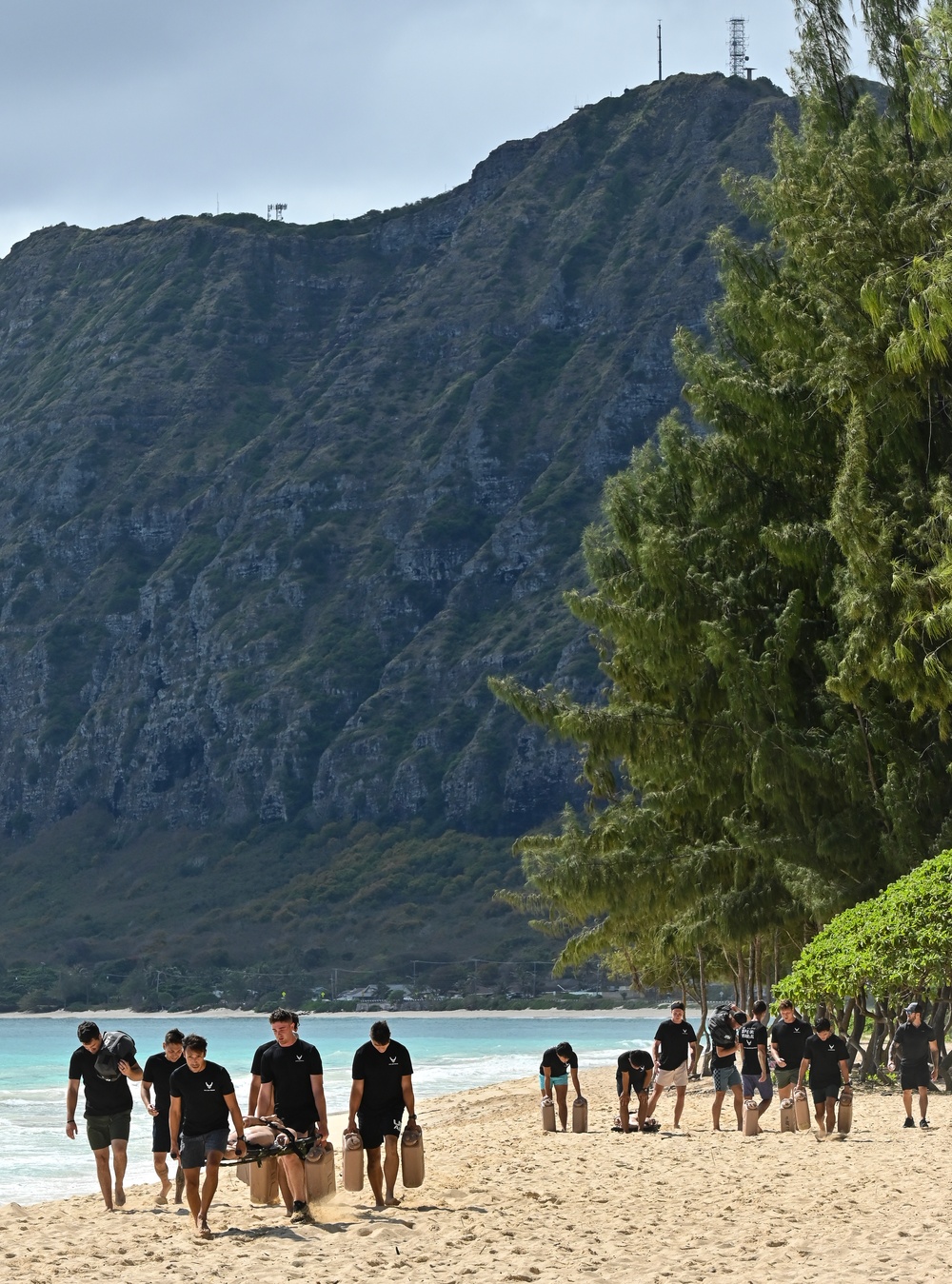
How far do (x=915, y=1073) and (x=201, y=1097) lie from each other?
8.24 meters

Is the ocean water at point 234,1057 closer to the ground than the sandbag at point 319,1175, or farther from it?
closer to the ground

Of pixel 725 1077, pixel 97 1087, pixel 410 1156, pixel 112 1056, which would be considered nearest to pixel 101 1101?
pixel 97 1087

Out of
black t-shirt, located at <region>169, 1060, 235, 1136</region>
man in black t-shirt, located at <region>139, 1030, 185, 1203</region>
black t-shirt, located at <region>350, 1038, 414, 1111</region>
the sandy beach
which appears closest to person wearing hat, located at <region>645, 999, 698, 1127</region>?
the sandy beach

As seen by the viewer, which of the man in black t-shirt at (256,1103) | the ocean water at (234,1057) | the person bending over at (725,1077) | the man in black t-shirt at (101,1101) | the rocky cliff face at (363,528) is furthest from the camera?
the rocky cliff face at (363,528)

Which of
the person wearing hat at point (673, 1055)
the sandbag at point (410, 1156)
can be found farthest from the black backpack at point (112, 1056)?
the person wearing hat at point (673, 1055)

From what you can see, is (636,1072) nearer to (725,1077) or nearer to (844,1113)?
(725,1077)

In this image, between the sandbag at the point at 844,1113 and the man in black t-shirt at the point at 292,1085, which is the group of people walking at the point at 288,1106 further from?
the sandbag at the point at 844,1113

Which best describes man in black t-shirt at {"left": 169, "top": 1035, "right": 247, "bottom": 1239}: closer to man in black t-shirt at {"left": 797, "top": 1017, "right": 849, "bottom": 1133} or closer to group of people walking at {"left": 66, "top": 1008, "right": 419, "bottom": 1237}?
group of people walking at {"left": 66, "top": 1008, "right": 419, "bottom": 1237}

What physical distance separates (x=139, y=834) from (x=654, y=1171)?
151130mm

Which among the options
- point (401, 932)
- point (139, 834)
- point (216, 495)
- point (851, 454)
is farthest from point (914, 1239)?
point (216, 495)

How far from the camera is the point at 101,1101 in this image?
13992mm

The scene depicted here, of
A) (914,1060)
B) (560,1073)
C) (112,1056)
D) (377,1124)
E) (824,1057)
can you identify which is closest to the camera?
(377,1124)

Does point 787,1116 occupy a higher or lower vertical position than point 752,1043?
lower

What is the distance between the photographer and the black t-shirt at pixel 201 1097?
484 inches
